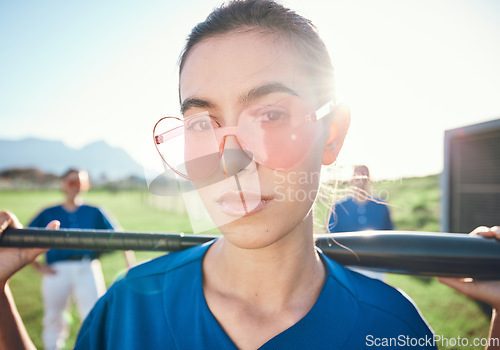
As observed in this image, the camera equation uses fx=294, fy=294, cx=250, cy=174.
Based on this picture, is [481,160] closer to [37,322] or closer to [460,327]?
[460,327]

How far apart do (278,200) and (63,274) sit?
4583 millimetres

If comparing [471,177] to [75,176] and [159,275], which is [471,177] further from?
[75,176]

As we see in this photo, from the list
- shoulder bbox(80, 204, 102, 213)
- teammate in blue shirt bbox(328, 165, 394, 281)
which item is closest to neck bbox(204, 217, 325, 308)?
teammate in blue shirt bbox(328, 165, 394, 281)

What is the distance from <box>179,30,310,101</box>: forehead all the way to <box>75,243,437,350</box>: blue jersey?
2.56 ft

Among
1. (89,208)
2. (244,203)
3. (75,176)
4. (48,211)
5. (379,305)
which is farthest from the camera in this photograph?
(75,176)

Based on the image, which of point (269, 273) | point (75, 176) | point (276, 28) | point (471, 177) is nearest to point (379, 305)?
point (269, 273)

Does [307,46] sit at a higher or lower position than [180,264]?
higher

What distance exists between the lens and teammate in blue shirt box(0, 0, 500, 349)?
105cm

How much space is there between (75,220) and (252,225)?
462cm

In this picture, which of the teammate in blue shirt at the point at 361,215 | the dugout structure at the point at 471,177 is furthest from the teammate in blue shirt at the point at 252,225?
the dugout structure at the point at 471,177

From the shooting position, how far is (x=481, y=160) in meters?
7.02

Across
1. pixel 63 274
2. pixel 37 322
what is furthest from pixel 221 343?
pixel 37 322

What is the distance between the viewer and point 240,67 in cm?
104

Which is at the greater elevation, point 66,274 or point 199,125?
point 199,125
